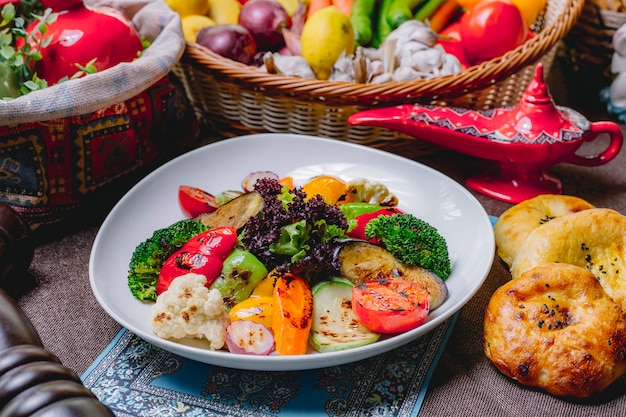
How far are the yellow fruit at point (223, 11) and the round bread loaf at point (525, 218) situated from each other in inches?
39.8

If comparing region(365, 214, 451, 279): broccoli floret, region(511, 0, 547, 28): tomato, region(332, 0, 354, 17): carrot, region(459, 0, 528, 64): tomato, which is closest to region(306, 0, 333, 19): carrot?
region(332, 0, 354, 17): carrot

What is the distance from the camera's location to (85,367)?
3.46 feet

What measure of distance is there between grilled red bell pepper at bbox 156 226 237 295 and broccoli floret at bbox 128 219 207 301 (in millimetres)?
18

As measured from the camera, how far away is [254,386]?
3.28 feet

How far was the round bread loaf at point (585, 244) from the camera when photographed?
1.12 metres

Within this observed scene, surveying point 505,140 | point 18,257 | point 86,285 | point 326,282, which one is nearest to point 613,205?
point 505,140

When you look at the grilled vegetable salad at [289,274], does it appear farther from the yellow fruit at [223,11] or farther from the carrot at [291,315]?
the yellow fruit at [223,11]

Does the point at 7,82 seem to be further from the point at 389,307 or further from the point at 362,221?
the point at 389,307

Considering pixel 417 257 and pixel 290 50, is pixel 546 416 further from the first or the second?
pixel 290 50

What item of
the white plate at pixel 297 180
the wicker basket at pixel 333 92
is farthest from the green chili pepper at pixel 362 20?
the white plate at pixel 297 180

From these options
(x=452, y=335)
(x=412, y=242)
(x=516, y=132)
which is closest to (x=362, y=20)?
(x=516, y=132)

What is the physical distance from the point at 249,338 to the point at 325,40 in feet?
3.02

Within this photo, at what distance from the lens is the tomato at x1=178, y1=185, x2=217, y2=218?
1.29 m

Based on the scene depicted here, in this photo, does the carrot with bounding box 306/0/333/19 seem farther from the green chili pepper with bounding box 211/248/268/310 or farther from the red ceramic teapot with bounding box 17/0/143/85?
the green chili pepper with bounding box 211/248/268/310
